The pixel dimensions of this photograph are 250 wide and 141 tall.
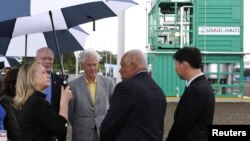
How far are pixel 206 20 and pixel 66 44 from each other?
53.9 ft

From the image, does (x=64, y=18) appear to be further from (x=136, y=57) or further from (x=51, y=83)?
(x=136, y=57)

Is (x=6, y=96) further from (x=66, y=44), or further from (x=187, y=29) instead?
(x=187, y=29)

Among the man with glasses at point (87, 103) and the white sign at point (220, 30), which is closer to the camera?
the man with glasses at point (87, 103)

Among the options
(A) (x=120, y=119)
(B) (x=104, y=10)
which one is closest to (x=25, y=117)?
(A) (x=120, y=119)

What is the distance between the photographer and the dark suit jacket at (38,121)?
3.27 m

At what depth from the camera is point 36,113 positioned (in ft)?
10.7

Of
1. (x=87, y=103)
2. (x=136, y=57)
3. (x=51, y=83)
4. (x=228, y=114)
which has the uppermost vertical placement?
(x=136, y=57)

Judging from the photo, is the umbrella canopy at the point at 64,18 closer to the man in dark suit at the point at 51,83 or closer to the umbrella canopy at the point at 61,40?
the umbrella canopy at the point at 61,40

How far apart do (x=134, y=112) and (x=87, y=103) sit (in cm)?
131

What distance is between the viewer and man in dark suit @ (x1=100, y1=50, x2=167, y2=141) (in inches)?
127

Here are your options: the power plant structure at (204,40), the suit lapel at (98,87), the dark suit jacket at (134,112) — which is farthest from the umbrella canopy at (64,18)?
the power plant structure at (204,40)

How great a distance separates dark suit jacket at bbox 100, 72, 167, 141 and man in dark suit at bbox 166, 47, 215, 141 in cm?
21

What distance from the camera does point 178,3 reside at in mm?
21906

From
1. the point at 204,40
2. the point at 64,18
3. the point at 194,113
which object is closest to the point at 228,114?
the point at 204,40
